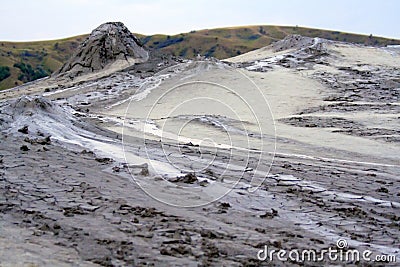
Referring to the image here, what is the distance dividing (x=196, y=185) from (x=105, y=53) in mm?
16321

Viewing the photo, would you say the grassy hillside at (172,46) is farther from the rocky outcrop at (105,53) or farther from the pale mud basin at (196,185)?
the pale mud basin at (196,185)

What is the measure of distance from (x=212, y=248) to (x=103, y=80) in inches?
602

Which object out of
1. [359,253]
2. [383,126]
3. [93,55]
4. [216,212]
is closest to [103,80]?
[93,55]

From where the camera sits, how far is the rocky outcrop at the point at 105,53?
831 inches

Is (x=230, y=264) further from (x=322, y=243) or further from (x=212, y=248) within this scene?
(x=322, y=243)

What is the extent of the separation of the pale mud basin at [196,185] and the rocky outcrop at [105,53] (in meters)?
7.47

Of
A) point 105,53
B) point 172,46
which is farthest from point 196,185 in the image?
point 172,46

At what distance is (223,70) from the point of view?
18812mm

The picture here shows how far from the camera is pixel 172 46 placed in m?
64.1

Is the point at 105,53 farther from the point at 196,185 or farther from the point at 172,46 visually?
the point at 172,46

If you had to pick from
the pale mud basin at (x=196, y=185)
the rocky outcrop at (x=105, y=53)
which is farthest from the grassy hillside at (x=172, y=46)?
the pale mud basin at (x=196, y=185)

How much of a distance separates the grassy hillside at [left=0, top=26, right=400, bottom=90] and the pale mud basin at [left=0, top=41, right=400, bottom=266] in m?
35.3

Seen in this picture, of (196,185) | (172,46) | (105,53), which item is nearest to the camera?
(196,185)

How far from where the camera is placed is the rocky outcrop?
2111cm
